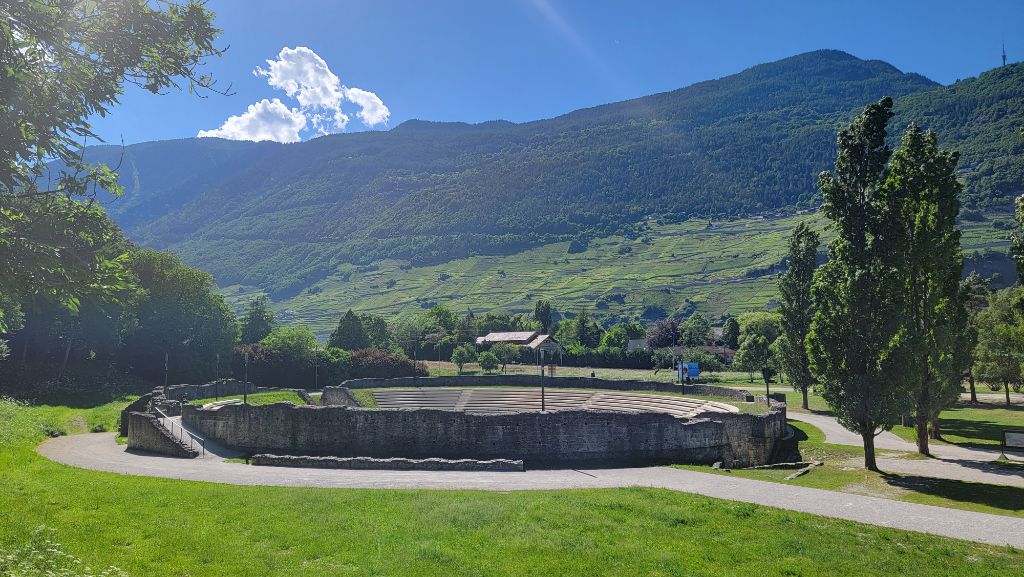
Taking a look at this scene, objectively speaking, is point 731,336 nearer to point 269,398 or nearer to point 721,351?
point 721,351

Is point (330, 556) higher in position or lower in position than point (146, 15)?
lower

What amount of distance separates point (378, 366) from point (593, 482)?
2078 inches

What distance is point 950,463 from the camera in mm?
25797

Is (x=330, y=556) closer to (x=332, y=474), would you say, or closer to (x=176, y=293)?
(x=332, y=474)

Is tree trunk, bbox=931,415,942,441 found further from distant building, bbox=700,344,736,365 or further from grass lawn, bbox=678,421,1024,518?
distant building, bbox=700,344,736,365

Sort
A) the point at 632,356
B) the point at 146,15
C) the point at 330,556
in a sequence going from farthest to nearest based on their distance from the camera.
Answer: the point at 632,356 → the point at 330,556 → the point at 146,15

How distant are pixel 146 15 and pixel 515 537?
12.4m

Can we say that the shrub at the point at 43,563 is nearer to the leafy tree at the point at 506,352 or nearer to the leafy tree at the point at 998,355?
the leafy tree at the point at 998,355

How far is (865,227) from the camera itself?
25.4 metres

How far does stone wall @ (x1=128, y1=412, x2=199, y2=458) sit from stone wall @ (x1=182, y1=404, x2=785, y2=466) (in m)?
4.56

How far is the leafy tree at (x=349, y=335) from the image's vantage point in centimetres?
8494

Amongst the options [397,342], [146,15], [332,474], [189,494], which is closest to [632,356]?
[397,342]

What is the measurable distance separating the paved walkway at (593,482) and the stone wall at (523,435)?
14.5 ft

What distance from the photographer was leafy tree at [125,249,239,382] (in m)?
56.5
